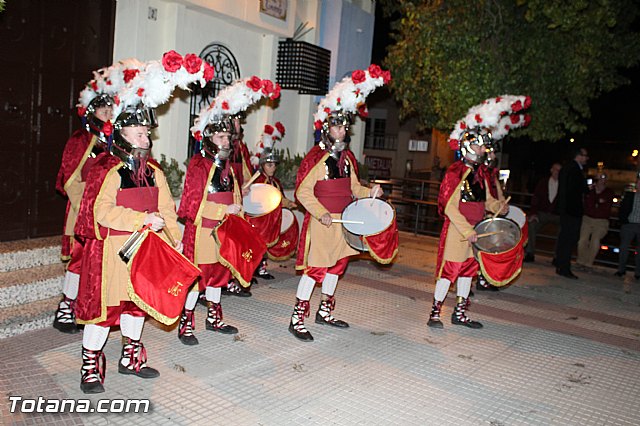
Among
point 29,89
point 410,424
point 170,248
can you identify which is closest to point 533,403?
point 410,424

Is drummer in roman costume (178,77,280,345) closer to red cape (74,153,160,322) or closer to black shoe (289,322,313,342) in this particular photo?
black shoe (289,322,313,342)

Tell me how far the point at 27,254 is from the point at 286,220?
3.07m

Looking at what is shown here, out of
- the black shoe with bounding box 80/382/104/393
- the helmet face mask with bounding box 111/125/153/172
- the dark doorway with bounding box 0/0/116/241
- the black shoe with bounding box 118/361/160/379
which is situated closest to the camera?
the black shoe with bounding box 80/382/104/393

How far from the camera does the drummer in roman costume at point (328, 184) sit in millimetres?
5941

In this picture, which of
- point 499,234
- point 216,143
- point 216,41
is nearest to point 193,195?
point 216,143

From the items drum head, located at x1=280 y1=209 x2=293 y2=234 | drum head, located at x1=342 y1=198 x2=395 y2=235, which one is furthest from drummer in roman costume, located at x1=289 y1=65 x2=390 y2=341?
drum head, located at x1=280 y1=209 x2=293 y2=234

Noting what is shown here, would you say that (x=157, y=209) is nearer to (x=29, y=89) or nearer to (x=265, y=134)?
(x=29, y=89)

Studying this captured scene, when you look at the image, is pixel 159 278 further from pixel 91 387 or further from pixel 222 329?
pixel 222 329

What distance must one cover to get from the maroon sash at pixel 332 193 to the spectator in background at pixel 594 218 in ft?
19.0

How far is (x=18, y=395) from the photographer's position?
165 inches

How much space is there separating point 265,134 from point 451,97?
2.80 metres

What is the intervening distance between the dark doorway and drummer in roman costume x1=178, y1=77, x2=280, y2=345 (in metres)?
2.63

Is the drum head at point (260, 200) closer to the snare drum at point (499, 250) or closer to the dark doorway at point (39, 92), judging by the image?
the snare drum at point (499, 250)

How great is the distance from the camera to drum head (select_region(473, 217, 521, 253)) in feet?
20.8
